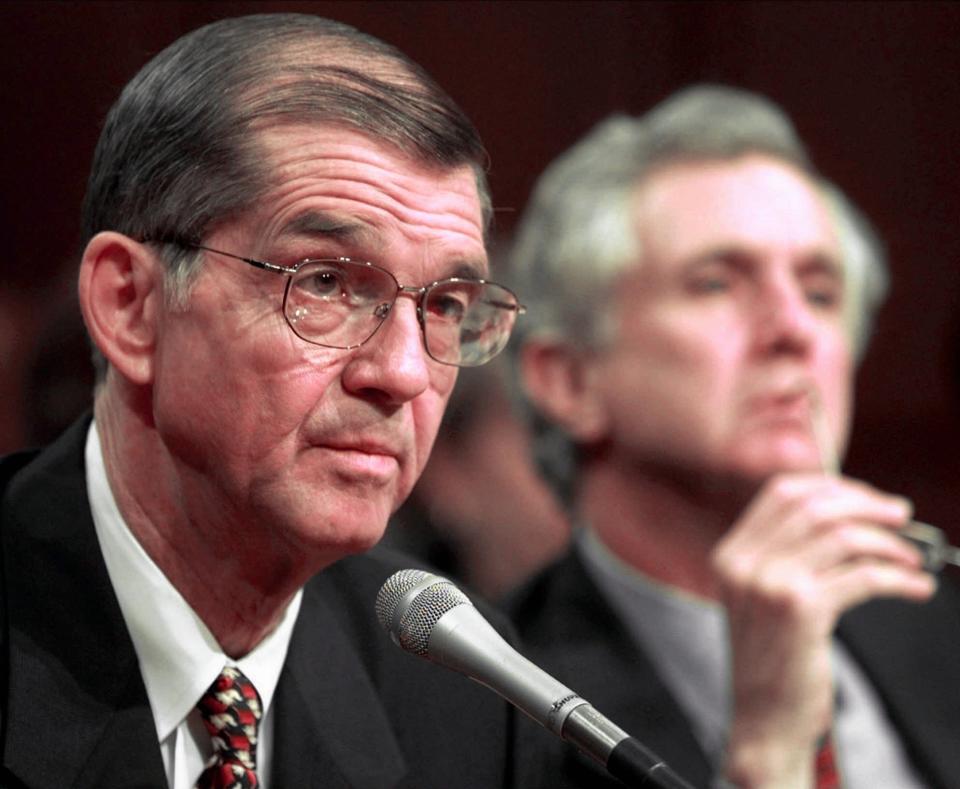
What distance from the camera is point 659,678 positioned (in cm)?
218

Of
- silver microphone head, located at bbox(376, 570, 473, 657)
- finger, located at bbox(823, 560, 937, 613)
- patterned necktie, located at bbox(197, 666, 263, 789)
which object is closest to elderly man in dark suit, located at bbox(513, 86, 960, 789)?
finger, located at bbox(823, 560, 937, 613)

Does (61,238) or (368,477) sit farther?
(61,238)

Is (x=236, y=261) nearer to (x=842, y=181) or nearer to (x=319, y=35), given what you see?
(x=319, y=35)

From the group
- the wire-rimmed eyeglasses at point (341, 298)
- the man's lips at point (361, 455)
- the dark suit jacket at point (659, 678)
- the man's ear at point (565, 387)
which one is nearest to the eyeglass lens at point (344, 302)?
the wire-rimmed eyeglasses at point (341, 298)

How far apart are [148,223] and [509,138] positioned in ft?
Result: 5.38

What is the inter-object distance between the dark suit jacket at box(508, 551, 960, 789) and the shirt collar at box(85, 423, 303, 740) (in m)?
0.51

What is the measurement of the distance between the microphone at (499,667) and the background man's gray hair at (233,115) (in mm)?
423

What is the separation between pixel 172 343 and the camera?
148 cm

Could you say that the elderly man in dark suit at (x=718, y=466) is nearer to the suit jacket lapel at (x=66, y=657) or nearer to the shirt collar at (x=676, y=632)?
the shirt collar at (x=676, y=632)

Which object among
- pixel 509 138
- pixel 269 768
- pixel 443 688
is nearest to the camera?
pixel 269 768

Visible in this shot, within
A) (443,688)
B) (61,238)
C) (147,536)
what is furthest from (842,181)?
(147,536)

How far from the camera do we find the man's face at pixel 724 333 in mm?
2416

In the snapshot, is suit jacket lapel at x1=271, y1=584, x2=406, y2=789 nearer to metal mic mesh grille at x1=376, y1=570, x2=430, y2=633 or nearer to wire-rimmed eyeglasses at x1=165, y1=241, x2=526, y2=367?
metal mic mesh grille at x1=376, y1=570, x2=430, y2=633

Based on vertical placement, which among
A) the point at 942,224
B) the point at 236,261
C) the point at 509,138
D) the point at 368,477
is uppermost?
the point at 236,261
